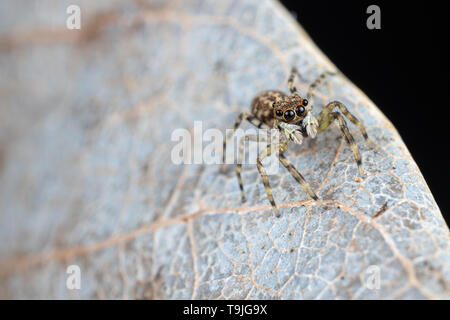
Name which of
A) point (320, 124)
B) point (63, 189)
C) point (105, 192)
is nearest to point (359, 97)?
point (320, 124)

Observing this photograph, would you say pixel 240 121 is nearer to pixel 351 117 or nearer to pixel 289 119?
pixel 289 119

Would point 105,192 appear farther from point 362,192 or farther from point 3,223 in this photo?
point 362,192

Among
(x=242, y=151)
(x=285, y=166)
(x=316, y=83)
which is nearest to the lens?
(x=285, y=166)

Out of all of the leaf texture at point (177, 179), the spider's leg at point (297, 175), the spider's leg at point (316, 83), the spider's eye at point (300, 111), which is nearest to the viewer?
the leaf texture at point (177, 179)

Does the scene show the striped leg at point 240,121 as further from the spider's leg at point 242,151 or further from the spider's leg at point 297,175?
the spider's leg at point 297,175

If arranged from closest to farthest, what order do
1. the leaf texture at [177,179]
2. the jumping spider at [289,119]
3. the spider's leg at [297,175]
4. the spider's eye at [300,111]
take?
the leaf texture at [177,179] → the spider's leg at [297,175] → the jumping spider at [289,119] → the spider's eye at [300,111]

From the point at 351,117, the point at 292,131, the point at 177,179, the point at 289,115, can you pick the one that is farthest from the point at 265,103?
the point at 177,179

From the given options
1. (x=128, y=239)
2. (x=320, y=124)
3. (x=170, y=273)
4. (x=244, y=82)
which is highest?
(x=244, y=82)

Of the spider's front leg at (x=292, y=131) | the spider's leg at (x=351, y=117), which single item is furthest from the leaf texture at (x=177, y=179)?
the spider's front leg at (x=292, y=131)
